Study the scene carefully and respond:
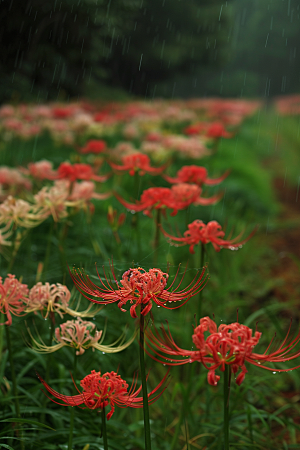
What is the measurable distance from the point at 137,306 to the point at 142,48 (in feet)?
50.8

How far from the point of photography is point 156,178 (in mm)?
4727

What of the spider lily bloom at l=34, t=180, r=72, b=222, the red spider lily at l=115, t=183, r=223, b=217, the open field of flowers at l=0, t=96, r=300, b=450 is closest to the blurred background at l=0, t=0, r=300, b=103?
the open field of flowers at l=0, t=96, r=300, b=450

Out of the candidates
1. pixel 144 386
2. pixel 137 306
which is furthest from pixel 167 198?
pixel 144 386

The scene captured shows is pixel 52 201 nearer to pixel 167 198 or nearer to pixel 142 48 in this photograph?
pixel 167 198

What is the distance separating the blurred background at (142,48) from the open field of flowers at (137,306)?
1837mm

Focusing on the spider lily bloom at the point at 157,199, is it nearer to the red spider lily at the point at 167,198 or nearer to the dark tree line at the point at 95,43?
the red spider lily at the point at 167,198

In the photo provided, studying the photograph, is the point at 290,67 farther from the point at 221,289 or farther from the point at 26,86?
the point at 221,289

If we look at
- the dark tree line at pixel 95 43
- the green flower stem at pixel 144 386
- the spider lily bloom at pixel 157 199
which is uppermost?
the dark tree line at pixel 95 43

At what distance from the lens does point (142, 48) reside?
15.5 metres

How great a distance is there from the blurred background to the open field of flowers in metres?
1.84

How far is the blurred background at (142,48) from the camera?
6.57 m

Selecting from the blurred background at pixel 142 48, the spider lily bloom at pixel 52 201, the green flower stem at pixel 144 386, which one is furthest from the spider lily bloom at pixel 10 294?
the blurred background at pixel 142 48

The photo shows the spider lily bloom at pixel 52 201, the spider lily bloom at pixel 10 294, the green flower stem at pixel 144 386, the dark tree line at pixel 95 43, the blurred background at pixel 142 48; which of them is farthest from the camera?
the blurred background at pixel 142 48

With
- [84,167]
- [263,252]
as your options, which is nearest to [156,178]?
[263,252]
